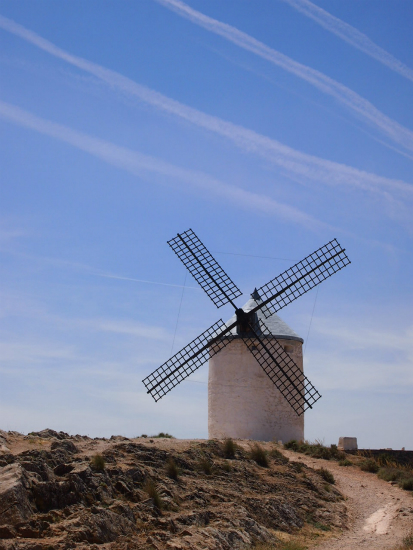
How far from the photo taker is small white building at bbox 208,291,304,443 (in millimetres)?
22266

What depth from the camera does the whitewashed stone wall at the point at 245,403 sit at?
2225 centimetres

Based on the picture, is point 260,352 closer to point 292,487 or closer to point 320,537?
point 292,487

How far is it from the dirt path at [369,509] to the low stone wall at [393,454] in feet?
5.52

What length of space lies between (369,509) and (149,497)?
673 centimetres

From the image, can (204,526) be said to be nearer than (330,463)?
Yes

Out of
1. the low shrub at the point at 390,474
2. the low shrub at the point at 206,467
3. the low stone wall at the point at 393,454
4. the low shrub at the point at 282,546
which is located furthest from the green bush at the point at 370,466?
the low shrub at the point at 282,546

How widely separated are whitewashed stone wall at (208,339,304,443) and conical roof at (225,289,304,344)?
0.32 m

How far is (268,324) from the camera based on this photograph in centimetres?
2347

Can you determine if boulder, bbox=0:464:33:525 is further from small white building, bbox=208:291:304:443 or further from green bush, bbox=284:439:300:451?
green bush, bbox=284:439:300:451

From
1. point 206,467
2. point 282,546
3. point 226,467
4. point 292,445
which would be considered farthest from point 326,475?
point 282,546

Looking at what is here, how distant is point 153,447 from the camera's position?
15.3 meters

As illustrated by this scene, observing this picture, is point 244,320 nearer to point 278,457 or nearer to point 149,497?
point 278,457

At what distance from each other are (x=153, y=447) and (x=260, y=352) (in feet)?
25.7

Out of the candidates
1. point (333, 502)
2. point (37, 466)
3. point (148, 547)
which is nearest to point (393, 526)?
point (333, 502)
